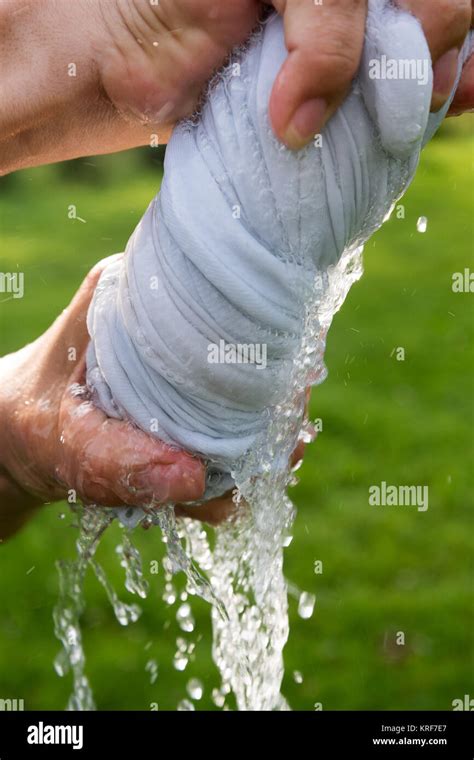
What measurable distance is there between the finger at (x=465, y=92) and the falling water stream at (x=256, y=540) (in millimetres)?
251

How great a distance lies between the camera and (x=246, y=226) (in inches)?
57.2

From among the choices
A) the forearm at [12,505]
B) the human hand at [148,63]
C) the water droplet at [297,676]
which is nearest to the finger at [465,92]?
the human hand at [148,63]

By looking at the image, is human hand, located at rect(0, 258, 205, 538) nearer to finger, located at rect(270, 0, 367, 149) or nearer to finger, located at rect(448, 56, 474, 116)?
finger, located at rect(270, 0, 367, 149)

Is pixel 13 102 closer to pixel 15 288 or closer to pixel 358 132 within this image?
pixel 358 132

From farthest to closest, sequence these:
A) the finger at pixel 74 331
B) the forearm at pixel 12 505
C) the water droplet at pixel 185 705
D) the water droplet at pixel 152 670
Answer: the water droplet at pixel 152 670
the water droplet at pixel 185 705
the forearm at pixel 12 505
the finger at pixel 74 331

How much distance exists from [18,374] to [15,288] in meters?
3.85

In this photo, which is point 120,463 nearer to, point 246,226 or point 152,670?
point 246,226

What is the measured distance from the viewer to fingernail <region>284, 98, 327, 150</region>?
137cm

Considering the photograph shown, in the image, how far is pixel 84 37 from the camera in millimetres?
1613

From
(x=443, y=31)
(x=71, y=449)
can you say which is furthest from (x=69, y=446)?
(x=443, y=31)

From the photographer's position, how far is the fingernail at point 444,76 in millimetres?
1450

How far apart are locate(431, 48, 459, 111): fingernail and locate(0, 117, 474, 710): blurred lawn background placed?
188 centimetres

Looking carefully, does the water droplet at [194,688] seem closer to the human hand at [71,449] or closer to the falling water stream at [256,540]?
the falling water stream at [256,540]
